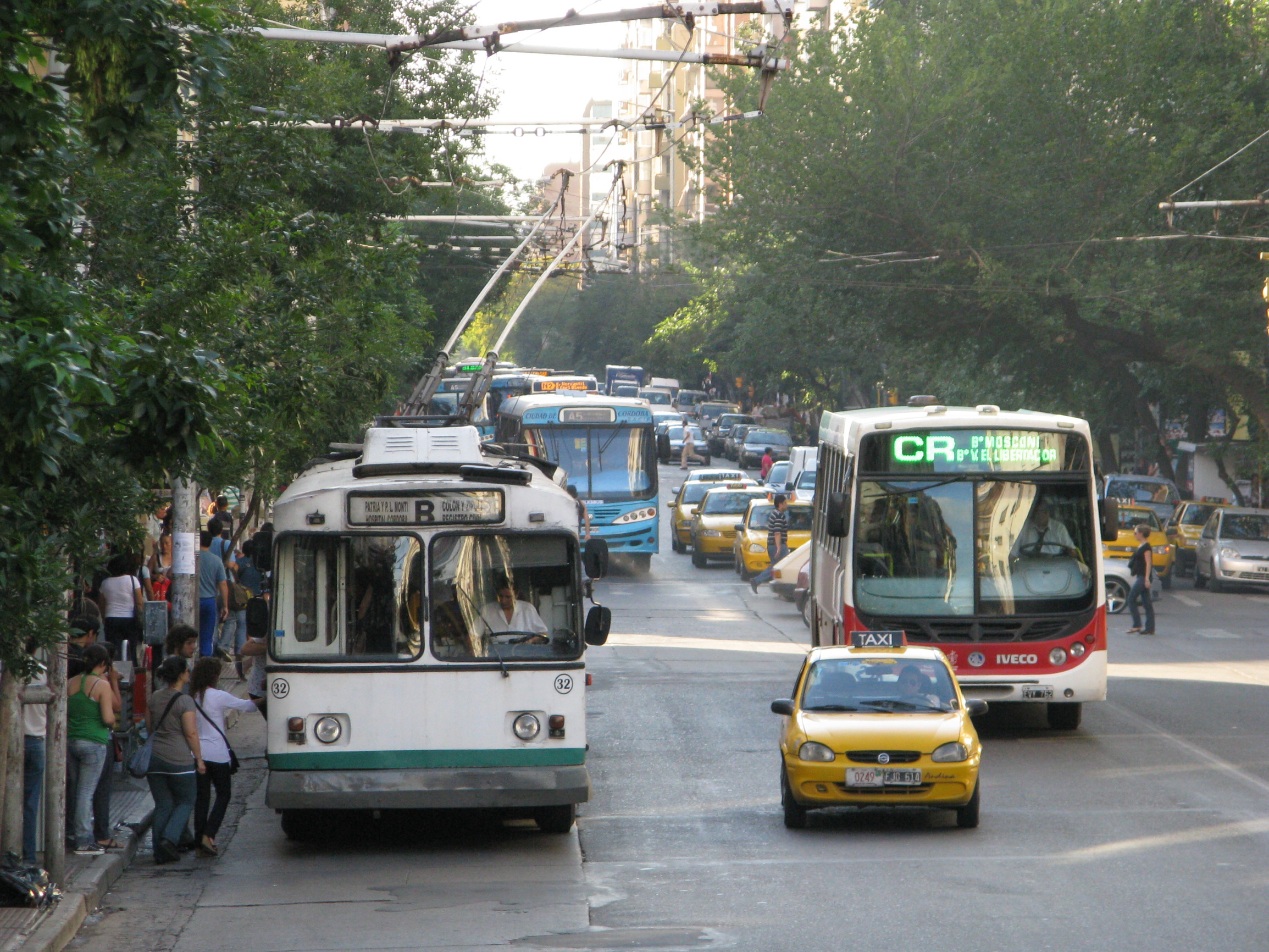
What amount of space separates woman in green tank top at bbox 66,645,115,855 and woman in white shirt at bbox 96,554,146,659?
625 centimetres

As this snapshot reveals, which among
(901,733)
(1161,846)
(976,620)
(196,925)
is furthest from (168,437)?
(976,620)

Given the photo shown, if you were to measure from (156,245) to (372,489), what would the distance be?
7.65 feet

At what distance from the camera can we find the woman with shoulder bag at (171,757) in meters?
11.2

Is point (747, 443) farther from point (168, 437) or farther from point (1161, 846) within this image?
point (168, 437)

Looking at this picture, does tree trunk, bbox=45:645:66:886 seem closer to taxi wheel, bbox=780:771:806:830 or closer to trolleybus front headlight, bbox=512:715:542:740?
trolleybus front headlight, bbox=512:715:542:740

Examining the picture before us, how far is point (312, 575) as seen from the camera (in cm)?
1126

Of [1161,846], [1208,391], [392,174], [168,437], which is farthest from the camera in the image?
[1208,391]

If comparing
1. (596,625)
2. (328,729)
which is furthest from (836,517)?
(328,729)

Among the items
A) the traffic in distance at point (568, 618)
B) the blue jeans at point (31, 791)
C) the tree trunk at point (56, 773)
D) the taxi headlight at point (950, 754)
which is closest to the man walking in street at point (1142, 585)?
the traffic in distance at point (568, 618)

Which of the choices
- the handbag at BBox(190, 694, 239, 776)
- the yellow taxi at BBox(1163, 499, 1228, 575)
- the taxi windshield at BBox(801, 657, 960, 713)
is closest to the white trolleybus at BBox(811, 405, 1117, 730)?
the taxi windshield at BBox(801, 657, 960, 713)

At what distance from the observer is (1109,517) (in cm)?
1563

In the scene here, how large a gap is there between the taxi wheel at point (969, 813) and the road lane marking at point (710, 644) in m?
11.4

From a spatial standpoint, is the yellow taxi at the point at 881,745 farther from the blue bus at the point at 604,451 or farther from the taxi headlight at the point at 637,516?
the taxi headlight at the point at 637,516

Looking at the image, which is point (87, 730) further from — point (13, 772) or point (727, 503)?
point (727, 503)
